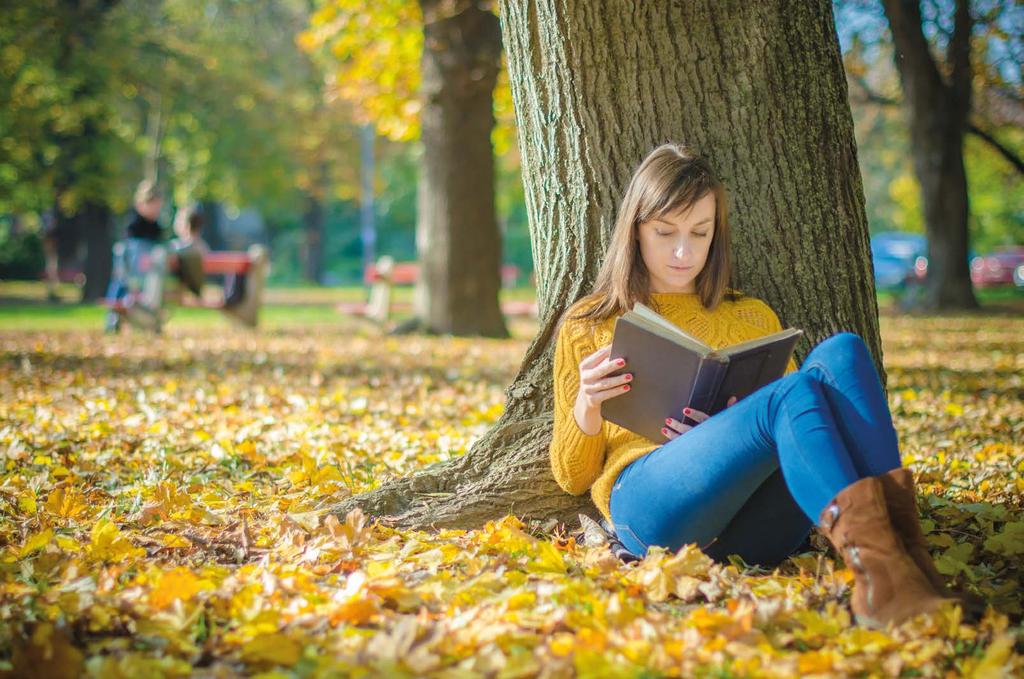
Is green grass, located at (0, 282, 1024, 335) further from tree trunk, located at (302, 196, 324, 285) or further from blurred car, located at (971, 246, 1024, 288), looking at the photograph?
blurred car, located at (971, 246, 1024, 288)

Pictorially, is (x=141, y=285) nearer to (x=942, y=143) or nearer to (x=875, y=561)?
(x=875, y=561)

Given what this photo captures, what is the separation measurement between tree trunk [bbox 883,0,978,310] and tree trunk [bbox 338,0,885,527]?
13.3 m

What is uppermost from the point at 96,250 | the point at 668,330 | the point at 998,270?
the point at 96,250

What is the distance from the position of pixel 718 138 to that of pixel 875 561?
65.2 inches

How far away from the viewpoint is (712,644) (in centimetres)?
225

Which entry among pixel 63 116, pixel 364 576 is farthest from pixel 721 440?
pixel 63 116

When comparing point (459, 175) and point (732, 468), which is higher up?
point (459, 175)

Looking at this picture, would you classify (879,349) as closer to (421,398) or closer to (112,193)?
(421,398)

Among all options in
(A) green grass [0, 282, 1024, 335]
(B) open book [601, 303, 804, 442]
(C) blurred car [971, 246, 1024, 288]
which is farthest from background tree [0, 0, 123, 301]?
(C) blurred car [971, 246, 1024, 288]

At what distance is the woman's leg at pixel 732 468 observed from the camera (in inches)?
96.1

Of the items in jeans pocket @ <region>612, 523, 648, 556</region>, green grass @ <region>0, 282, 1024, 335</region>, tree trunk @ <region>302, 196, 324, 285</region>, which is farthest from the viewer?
tree trunk @ <region>302, 196, 324, 285</region>

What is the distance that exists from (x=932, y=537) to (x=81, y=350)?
8.09 m

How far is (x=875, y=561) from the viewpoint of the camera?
2.32m

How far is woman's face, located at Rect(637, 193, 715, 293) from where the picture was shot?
301 centimetres
